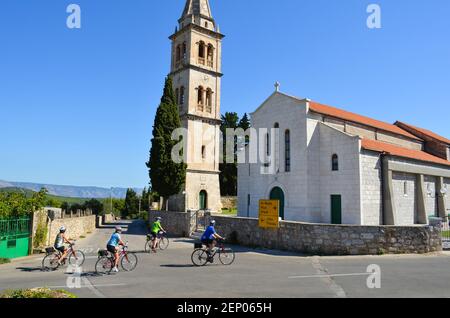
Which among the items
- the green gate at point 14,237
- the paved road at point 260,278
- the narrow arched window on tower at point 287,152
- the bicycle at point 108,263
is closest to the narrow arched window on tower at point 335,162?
the narrow arched window on tower at point 287,152

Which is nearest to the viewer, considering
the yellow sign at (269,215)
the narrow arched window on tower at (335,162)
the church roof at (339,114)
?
the yellow sign at (269,215)

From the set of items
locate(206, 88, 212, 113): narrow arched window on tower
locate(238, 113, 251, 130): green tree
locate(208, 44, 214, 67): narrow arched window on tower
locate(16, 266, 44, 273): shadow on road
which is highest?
locate(208, 44, 214, 67): narrow arched window on tower

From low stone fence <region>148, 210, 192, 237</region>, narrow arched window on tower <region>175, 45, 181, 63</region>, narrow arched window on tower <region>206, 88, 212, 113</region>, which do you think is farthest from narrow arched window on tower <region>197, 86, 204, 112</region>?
low stone fence <region>148, 210, 192, 237</region>

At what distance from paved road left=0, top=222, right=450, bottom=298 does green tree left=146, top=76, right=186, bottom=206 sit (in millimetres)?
17701

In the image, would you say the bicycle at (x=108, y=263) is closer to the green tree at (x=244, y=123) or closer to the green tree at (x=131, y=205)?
the green tree at (x=244, y=123)

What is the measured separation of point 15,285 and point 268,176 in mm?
19879

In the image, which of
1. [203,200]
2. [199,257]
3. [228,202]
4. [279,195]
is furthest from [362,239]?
[228,202]

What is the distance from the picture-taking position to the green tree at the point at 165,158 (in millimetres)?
34188

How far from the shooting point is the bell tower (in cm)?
3747

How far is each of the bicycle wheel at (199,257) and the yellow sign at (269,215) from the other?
5625 mm

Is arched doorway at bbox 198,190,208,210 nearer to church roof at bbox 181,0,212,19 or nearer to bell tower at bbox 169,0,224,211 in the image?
bell tower at bbox 169,0,224,211

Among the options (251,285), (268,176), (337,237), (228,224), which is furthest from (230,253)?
(268,176)

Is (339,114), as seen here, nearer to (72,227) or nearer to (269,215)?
(269,215)

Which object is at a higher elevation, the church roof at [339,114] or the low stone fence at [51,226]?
the church roof at [339,114]
